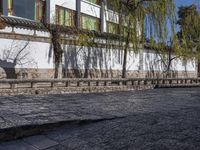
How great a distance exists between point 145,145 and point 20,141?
2.25m

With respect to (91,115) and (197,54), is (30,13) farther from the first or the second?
(197,54)

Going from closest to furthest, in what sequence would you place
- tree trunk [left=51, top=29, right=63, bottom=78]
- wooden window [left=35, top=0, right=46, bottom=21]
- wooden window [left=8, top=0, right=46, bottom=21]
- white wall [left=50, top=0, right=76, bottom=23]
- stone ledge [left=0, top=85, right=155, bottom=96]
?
1. stone ledge [left=0, top=85, right=155, bottom=96]
2. tree trunk [left=51, top=29, right=63, bottom=78]
3. wooden window [left=8, top=0, right=46, bottom=21]
4. wooden window [left=35, top=0, right=46, bottom=21]
5. white wall [left=50, top=0, right=76, bottom=23]

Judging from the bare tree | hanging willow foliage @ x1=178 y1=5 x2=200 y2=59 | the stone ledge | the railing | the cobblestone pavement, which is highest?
hanging willow foliage @ x1=178 y1=5 x2=200 y2=59

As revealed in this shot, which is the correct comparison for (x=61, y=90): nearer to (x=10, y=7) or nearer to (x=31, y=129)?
(x=10, y=7)

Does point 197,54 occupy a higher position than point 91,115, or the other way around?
point 197,54

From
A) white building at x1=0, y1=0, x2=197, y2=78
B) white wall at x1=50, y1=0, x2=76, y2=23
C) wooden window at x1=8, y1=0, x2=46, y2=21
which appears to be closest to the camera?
white building at x1=0, y1=0, x2=197, y2=78

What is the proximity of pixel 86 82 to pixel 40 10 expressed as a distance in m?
7.44

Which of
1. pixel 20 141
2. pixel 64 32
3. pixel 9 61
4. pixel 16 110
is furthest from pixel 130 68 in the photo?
pixel 20 141


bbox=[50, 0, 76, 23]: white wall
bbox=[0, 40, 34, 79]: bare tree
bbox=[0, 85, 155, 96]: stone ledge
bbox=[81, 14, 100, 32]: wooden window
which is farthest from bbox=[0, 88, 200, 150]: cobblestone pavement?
bbox=[81, 14, 100, 32]: wooden window

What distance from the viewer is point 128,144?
5.57 metres

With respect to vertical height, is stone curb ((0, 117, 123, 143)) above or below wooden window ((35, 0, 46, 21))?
below

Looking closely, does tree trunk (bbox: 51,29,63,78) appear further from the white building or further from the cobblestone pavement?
the cobblestone pavement

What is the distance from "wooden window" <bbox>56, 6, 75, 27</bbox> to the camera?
963 inches

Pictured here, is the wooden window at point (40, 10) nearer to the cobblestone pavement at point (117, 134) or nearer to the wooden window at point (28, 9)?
the wooden window at point (28, 9)
